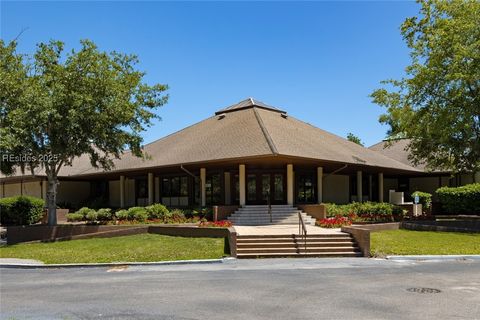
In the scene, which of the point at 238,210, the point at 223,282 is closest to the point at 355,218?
the point at 238,210

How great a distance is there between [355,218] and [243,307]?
678 inches

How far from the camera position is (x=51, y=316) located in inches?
308

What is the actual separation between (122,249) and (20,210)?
15289 mm

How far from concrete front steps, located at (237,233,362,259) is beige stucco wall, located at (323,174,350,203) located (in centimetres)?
1315

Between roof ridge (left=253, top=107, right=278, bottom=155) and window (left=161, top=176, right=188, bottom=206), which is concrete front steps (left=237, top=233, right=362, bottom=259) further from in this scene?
window (left=161, top=176, right=188, bottom=206)

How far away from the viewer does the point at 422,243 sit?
57.0 feet

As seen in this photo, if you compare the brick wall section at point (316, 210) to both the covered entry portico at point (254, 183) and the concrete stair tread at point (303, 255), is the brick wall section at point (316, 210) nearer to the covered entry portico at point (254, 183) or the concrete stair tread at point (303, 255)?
the covered entry portico at point (254, 183)

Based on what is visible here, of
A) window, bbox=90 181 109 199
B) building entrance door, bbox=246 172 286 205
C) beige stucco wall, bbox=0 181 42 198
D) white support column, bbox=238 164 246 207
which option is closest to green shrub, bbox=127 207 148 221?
white support column, bbox=238 164 246 207

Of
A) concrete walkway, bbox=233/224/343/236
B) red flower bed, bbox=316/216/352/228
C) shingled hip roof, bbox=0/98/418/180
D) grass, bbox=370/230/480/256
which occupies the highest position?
shingled hip roof, bbox=0/98/418/180

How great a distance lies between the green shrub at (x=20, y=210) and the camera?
29.1 m

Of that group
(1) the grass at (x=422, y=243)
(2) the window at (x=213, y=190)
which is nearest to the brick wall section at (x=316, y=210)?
(1) the grass at (x=422, y=243)

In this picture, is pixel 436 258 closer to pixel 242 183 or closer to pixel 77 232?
pixel 242 183

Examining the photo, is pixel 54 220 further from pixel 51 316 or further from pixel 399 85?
pixel 399 85

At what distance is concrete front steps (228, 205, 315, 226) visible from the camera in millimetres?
23156
